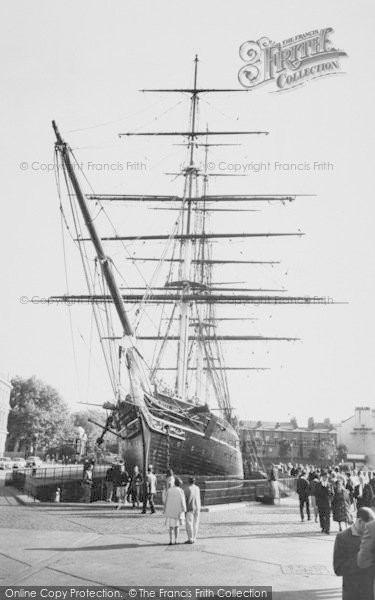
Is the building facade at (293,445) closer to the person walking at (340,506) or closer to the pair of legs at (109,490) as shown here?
the pair of legs at (109,490)

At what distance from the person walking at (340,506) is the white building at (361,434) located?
83982 millimetres

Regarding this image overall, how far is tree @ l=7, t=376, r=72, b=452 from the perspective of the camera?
67.7 metres

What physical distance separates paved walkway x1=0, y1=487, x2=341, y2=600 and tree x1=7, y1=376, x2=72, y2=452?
57340 mm

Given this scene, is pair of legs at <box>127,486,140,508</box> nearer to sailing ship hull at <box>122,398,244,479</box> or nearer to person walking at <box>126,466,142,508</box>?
person walking at <box>126,466,142,508</box>

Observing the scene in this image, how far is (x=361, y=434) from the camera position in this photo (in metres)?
90.2

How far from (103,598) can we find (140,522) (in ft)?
22.7

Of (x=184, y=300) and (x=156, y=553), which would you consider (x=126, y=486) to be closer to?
(x=156, y=553)

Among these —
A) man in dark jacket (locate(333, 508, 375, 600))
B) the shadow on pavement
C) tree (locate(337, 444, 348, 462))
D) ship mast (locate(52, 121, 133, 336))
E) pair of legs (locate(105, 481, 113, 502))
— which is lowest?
tree (locate(337, 444, 348, 462))

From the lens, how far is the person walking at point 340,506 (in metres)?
11.7

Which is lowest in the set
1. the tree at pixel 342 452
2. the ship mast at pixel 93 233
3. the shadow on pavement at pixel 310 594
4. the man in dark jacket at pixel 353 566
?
the tree at pixel 342 452

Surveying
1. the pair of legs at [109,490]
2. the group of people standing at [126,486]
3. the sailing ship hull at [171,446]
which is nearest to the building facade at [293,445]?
the sailing ship hull at [171,446]

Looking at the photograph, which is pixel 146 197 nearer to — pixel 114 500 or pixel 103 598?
pixel 114 500

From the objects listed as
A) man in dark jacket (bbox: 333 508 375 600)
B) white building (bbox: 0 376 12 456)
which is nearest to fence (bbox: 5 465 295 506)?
man in dark jacket (bbox: 333 508 375 600)

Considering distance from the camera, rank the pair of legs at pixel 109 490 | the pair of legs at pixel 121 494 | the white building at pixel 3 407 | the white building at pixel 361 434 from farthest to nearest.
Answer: the white building at pixel 361 434 < the white building at pixel 3 407 < the pair of legs at pixel 109 490 < the pair of legs at pixel 121 494
